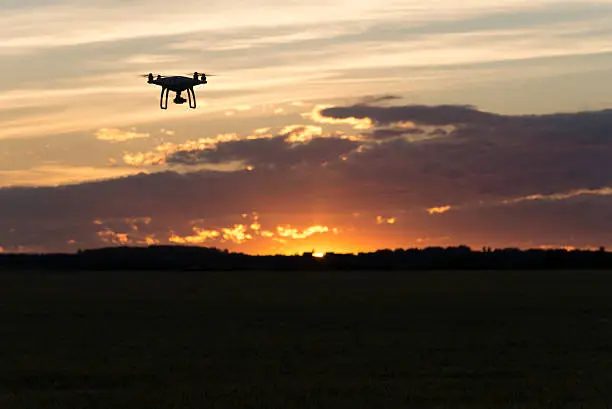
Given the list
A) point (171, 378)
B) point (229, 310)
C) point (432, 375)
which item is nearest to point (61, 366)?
point (171, 378)

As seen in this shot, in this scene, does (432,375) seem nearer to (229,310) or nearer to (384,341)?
(384,341)

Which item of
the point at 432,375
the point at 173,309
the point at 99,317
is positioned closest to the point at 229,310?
the point at 173,309

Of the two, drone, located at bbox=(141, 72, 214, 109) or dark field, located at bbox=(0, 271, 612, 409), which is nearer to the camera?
dark field, located at bbox=(0, 271, 612, 409)

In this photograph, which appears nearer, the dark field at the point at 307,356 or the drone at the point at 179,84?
the dark field at the point at 307,356

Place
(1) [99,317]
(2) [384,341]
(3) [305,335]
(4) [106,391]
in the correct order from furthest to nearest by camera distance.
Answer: (1) [99,317] → (3) [305,335] → (2) [384,341] → (4) [106,391]

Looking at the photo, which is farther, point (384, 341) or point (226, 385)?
point (384, 341)

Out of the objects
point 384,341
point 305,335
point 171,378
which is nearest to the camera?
point 171,378

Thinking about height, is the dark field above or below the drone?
below

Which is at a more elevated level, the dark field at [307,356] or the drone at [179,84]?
the drone at [179,84]
